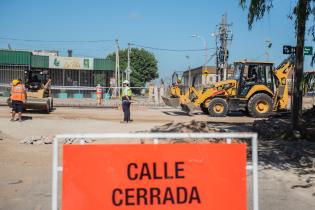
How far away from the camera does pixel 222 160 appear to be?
468 centimetres

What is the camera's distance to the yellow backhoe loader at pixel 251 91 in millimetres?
22344

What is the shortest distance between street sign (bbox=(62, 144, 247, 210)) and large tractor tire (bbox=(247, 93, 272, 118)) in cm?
1804

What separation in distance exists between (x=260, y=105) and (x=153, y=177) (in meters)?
18.8

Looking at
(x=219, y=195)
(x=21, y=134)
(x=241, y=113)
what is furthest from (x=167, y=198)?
(x=241, y=113)

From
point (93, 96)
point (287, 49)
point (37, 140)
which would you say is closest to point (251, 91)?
point (287, 49)

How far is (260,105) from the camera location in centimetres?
2261

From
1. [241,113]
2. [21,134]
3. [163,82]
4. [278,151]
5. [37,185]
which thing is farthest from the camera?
[163,82]

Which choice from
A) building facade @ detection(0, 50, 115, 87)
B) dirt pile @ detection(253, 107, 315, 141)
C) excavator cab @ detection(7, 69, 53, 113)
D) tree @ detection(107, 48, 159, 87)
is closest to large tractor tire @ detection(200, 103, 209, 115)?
excavator cab @ detection(7, 69, 53, 113)

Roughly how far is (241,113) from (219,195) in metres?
20.6

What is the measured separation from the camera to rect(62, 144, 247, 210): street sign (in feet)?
14.6

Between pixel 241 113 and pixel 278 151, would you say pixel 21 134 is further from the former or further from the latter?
pixel 241 113

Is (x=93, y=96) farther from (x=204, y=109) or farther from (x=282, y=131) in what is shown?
(x=282, y=131)

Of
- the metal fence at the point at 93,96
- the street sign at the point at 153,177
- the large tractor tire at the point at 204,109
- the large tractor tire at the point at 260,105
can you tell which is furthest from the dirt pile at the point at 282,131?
the metal fence at the point at 93,96

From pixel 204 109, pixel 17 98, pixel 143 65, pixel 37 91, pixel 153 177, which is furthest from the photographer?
pixel 143 65
